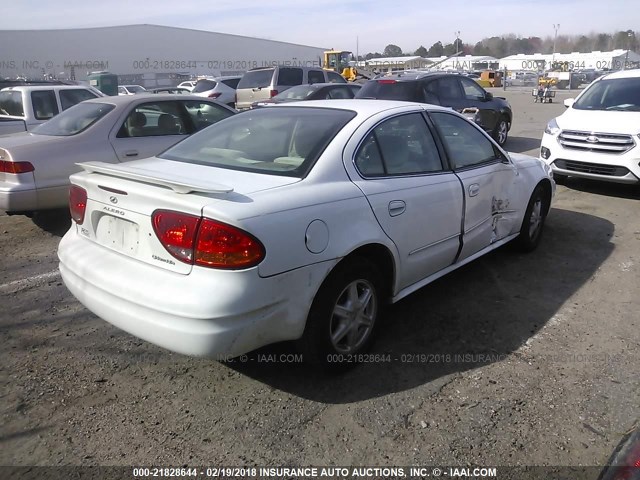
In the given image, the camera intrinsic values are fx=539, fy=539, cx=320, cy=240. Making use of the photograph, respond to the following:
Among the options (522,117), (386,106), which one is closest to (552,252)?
(386,106)

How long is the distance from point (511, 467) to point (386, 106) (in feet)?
7.81

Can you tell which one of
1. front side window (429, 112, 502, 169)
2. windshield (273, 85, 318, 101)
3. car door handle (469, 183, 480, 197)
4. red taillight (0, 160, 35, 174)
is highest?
windshield (273, 85, 318, 101)

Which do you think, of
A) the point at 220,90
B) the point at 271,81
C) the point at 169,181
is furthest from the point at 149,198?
the point at 220,90

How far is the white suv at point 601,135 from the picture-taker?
22.9 ft

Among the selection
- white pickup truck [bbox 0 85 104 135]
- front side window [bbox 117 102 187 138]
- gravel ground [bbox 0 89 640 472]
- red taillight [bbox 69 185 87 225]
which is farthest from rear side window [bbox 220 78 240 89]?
red taillight [bbox 69 185 87 225]

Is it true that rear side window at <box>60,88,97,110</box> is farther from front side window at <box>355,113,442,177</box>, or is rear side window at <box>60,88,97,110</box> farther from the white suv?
the white suv

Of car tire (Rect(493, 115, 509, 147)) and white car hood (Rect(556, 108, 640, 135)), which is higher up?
white car hood (Rect(556, 108, 640, 135))

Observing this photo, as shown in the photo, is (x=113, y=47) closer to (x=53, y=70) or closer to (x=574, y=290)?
(x=53, y=70)

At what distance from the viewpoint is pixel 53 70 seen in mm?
58125

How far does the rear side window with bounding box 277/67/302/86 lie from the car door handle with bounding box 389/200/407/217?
519 inches

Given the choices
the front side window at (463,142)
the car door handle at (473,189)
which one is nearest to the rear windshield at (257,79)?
the front side window at (463,142)

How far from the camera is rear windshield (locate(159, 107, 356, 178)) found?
3.19 m

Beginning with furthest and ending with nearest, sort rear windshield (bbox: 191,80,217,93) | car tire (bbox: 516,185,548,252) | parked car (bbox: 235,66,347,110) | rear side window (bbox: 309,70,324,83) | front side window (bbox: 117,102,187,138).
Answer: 1. rear windshield (bbox: 191,80,217,93)
2. rear side window (bbox: 309,70,324,83)
3. parked car (bbox: 235,66,347,110)
4. front side window (bbox: 117,102,187,138)
5. car tire (bbox: 516,185,548,252)

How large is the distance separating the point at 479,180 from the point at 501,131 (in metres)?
8.55
